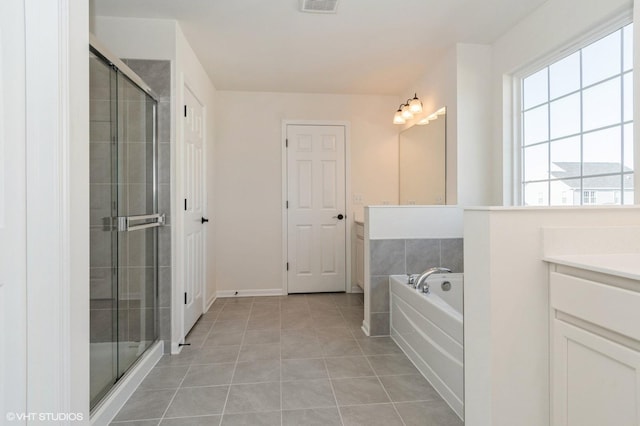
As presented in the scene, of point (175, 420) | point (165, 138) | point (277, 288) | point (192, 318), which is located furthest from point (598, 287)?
point (277, 288)

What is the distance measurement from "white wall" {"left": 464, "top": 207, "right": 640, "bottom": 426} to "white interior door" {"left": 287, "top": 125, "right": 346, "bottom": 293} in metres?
2.85

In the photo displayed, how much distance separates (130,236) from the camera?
2.02 meters

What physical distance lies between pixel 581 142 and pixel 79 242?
2.60 metres

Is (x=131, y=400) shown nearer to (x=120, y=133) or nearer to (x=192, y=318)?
(x=192, y=318)

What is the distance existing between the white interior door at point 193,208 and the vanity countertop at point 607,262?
2.40 meters

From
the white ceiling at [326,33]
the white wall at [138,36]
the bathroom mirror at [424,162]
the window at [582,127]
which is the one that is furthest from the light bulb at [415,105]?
the white wall at [138,36]

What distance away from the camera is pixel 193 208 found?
2.87 metres

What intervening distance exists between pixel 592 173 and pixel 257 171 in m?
3.05

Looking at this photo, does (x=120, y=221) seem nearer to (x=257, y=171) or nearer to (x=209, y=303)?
(x=209, y=303)

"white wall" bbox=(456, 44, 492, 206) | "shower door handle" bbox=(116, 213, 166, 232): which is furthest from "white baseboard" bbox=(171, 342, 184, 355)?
"white wall" bbox=(456, 44, 492, 206)

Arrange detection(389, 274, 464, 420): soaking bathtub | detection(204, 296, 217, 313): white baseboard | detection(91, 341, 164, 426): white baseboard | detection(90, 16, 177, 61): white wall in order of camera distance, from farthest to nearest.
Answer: detection(204, 296, 217, 313): white baseboard, detection(90, 16, 177, 61): white wall, detection(389, 274, 464, 420): soaking bathtub, detection(91, 341, 164, 426): white baseboard

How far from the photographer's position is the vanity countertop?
90cm

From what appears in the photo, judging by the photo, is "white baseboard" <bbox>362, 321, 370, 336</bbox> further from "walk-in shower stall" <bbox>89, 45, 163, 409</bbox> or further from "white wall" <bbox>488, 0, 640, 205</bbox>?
"walk-in shower stall" <bbox>89, 45, 163, 409</bbox>

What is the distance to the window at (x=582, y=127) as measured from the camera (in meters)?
1.78
